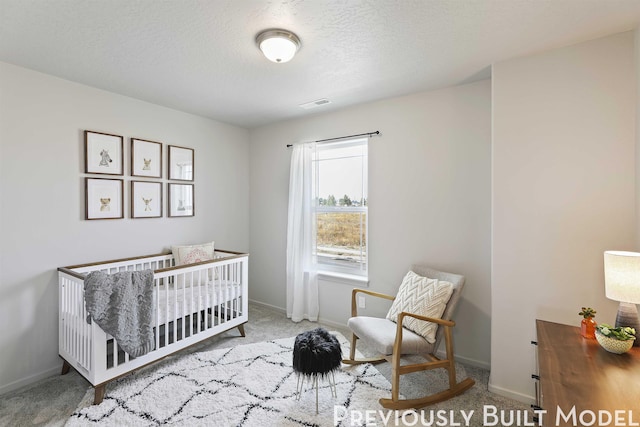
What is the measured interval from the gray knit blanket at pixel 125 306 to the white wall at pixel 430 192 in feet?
6.17

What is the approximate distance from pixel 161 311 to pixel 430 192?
258 centimetres

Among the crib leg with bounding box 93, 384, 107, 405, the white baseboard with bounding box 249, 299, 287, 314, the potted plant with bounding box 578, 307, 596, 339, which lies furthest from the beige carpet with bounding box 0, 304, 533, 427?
the white baseboard with bounding box 249, 299, 287, 314

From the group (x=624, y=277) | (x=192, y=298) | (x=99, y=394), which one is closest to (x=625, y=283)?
(x=624, y=277)

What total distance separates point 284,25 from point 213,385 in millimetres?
2550

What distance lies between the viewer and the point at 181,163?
3428 mm

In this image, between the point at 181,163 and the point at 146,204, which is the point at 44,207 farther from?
the point at 181,163

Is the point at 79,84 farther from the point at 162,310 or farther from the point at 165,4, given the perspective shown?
the point at 162,310

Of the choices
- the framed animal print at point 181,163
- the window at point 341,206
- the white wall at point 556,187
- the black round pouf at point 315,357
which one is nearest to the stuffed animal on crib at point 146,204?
the framed animal print at point 181,163

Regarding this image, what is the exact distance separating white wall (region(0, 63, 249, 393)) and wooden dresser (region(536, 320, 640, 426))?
332 centimetres

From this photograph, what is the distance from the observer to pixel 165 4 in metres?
1.59

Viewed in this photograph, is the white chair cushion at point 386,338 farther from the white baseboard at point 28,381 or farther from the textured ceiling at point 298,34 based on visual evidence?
the white baseboard at point 28,381

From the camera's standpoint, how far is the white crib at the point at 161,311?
2102 millimetres

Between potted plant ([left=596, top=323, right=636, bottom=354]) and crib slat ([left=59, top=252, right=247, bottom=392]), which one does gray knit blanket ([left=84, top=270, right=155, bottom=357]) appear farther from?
potted plant ([left=596, top=323, right=636, bottom=354])

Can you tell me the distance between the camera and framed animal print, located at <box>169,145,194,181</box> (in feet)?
10.9
